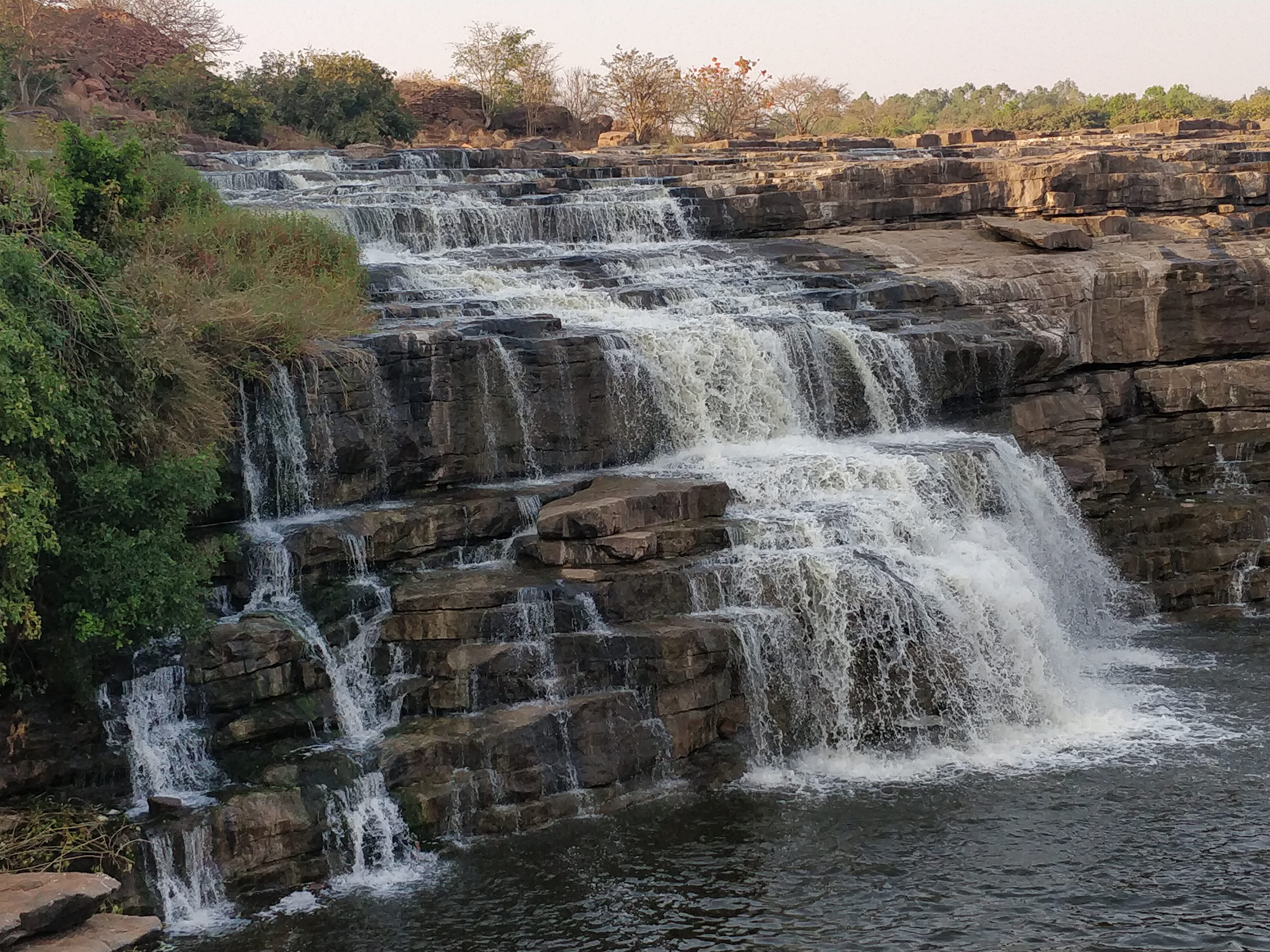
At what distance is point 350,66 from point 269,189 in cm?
1236

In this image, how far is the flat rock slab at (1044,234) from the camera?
21656mm

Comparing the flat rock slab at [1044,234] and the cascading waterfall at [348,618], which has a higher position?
the flat rock slab at [1044,234]

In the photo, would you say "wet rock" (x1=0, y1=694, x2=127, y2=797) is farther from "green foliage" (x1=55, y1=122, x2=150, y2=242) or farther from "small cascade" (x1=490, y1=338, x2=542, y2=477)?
"small cascade" (x1=490, y1=338, x2=542, y2=477)

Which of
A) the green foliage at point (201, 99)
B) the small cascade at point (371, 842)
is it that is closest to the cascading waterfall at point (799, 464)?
the small cascade at point (371, 842)

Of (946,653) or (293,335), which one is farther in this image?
(293,335)

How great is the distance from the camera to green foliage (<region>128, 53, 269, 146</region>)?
2891cm

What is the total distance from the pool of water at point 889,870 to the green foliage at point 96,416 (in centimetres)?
284

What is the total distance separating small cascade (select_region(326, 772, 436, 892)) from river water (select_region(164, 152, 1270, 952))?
96 millimetres

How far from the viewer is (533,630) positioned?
12523 mm

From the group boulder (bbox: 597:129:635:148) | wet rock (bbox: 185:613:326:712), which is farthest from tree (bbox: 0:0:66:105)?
wet rock (bbox: 185:613:326:712)

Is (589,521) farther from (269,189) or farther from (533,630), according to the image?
(269,189)

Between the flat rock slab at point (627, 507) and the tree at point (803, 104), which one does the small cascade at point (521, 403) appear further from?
the tree at point (803, 104)

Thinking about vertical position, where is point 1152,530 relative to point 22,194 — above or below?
below

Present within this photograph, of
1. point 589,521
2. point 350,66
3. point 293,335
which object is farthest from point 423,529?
point 350,66
